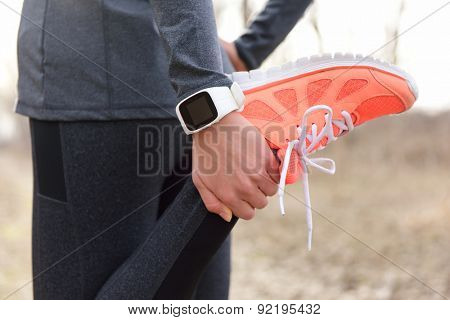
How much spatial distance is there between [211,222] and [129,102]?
27 centimetres

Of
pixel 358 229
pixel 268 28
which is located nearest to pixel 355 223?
pixel 358 229

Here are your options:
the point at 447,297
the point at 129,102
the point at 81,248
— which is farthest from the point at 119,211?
the point at 447,297

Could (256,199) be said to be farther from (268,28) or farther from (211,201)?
(268,28)

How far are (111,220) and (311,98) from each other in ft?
1.45

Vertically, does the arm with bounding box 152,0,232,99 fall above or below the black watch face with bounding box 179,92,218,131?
above

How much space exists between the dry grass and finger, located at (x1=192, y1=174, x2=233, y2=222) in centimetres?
A: 167

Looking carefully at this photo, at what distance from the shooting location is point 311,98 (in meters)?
0.94

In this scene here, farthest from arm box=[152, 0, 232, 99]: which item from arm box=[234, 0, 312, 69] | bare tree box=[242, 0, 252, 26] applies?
bare tree box=[242, 0, 252, 26]

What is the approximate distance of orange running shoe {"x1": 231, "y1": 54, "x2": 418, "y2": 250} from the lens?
35.1 inches

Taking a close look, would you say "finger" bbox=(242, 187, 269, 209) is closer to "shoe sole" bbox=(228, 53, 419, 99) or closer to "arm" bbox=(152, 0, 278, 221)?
"arm" bbox=(152, 0, 278, 221)

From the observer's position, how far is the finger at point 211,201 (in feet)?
2.77

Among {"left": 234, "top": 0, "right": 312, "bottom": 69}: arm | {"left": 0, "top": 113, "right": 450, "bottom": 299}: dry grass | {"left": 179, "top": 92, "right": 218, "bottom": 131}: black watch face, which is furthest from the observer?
{"left": 0, "top": 113, "right": 450, "bottom": 299}: dry grass

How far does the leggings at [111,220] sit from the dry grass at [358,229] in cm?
159

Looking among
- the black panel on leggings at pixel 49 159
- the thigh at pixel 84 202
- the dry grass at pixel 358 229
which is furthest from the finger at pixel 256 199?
the dry grass at pixel 358 229
